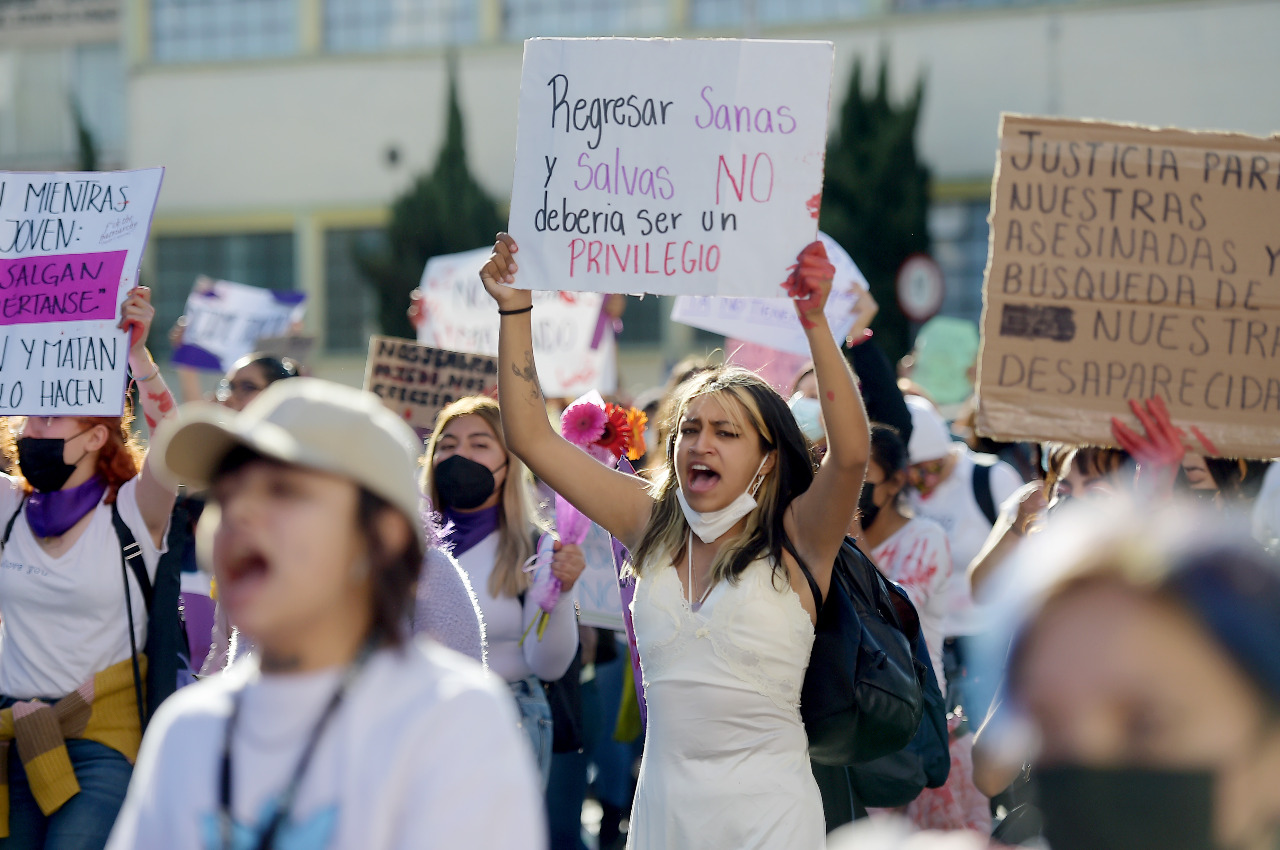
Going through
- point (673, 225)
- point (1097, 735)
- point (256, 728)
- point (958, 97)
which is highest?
point (958, 97)

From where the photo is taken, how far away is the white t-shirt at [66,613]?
4004mm

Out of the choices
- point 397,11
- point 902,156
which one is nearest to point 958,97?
point 902,156

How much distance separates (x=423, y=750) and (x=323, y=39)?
21.9 meters

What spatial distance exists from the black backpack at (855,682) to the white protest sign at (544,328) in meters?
4.95

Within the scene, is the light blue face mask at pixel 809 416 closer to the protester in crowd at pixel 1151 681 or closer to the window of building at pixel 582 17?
the protester in crowd at pixel 1151 681

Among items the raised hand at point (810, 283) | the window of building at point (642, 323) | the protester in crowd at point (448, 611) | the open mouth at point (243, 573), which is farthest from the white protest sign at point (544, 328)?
the window of building at point (642, 323)

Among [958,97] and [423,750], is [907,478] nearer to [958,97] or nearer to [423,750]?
[423,750]

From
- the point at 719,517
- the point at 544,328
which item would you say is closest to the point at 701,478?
the point at 719,517

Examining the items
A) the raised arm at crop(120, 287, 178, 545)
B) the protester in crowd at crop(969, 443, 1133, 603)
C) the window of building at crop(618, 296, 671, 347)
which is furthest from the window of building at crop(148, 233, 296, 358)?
the protester in crowd at crop(969, 443, 1133, 603)

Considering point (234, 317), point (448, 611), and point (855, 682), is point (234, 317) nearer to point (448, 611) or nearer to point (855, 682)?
point (448, 611)

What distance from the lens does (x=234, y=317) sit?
962 cm

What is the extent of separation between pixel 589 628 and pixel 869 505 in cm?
163

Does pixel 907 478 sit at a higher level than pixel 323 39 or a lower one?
lower

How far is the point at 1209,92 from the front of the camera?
18734 mm
